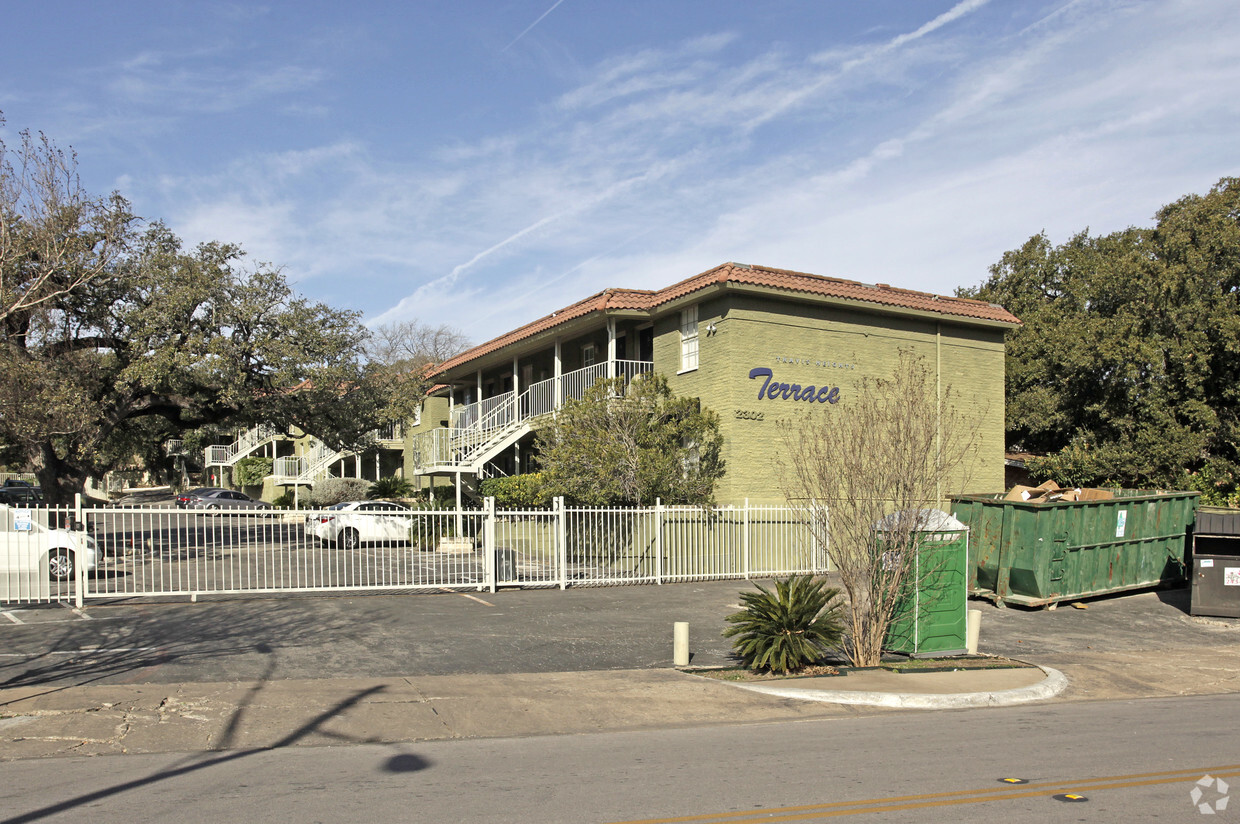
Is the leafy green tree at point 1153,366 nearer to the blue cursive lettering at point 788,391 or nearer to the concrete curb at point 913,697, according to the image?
the blue cursive lettering at point 788,391

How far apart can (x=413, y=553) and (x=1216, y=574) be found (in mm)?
14647

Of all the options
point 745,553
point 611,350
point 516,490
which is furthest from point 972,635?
point 516,490

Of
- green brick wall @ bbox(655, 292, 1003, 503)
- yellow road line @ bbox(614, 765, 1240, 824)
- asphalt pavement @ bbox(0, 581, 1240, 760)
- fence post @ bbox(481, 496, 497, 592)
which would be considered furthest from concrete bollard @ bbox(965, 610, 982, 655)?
green brick wall @ bbox(655, 292, 1003, 503)

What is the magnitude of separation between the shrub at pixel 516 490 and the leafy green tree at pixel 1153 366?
1743 centimetres

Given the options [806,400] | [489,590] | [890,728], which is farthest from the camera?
[806,400]

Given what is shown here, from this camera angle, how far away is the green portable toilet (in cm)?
1180

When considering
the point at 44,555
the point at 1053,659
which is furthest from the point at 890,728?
the point at 44,555

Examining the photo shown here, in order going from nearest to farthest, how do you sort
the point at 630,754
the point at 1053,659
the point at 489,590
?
the point at 630,754 < the point at 1053,659 < the point at 489,590

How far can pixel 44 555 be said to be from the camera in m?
14.5

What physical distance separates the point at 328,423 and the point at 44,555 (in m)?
9.89

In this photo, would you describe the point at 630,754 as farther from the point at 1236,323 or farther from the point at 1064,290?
the point at 1064,290

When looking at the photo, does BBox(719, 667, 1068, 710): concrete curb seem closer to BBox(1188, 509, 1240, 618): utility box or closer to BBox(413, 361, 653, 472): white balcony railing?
BBox(1188, 509, 1240, 618): utility box

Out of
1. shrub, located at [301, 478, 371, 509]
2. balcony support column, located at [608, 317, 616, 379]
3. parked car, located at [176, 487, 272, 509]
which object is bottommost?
parked car, located at [176, 487, 272, 509]

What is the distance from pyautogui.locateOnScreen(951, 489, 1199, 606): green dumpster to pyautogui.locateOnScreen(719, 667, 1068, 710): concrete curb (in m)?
6.36
